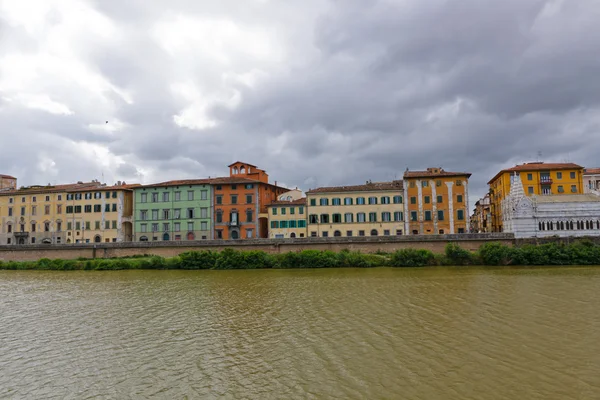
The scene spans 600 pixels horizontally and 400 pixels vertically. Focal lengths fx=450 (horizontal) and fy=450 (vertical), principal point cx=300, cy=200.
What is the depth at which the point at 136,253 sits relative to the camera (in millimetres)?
48719

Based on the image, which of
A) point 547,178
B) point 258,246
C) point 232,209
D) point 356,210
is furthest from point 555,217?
point 232,209

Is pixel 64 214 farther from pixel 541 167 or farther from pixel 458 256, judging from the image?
pixel 541 167

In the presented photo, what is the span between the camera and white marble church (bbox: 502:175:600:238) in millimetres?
42031

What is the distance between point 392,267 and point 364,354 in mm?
27693

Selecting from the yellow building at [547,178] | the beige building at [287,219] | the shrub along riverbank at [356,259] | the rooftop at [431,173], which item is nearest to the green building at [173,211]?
the beige building at [287,219]

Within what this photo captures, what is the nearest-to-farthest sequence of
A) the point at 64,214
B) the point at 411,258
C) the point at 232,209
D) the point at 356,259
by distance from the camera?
the point at 411,258 < the point at 356,259 < the point at 232,209 < the point at 64,214

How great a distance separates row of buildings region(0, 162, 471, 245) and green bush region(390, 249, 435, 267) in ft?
41.9

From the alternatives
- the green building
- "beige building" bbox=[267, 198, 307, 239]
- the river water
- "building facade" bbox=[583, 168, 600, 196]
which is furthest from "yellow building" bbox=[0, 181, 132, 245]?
"building facade" bbox=[583, 168, 600, 196]

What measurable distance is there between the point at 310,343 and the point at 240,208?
45.3m

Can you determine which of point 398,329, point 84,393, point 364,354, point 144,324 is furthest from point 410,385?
point 144,324

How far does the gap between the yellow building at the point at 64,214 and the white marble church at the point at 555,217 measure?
1905 inches

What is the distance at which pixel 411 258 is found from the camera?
40.1 metres

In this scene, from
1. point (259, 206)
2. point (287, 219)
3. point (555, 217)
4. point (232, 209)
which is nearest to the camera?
point (555, 217)

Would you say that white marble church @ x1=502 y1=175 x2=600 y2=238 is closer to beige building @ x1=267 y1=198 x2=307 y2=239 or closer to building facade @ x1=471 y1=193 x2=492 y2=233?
beige building @ x1=267 y1=198 x2=307 y2=239
